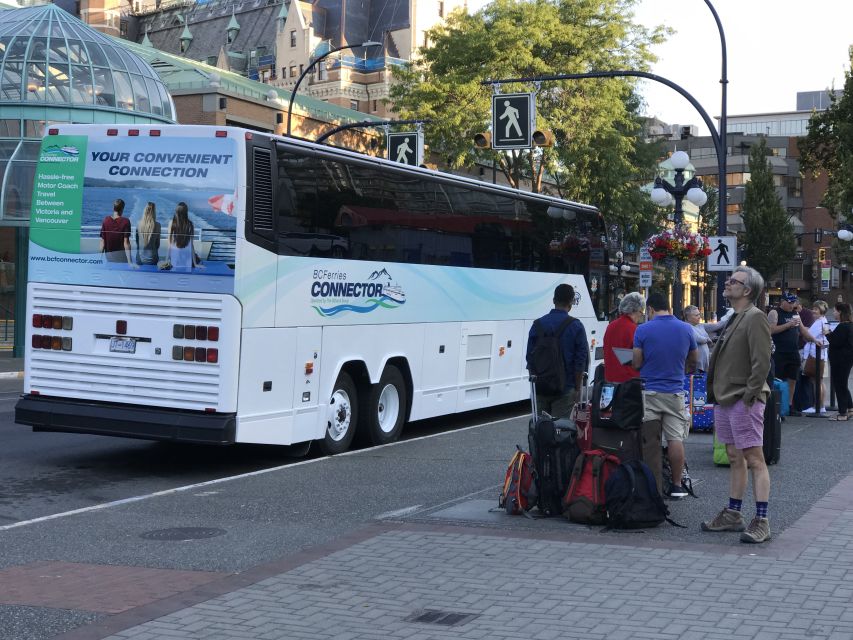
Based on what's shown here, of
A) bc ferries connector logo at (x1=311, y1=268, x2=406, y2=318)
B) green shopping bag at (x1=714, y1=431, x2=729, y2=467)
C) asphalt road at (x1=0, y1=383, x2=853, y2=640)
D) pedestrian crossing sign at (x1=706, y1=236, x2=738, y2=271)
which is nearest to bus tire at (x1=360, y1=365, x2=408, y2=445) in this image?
asphalt road at (x1=0, y1=383, x2=853, y2=640)

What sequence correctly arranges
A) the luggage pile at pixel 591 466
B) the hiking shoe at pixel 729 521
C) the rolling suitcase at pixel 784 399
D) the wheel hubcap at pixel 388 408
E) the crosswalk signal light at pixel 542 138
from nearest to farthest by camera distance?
the hiking shoe at pixel 729 521, the luggage pile at pixel 591 466, the wheel hubcap at pixel 388 408, the rolling suitcase at pixel 784 399, the crosswalk signal light at pixel 542 138

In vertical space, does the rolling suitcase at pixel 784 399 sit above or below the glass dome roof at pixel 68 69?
below

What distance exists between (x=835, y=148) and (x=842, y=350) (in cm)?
3853

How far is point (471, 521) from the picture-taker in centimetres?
900

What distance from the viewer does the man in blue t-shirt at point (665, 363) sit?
31.6 ft

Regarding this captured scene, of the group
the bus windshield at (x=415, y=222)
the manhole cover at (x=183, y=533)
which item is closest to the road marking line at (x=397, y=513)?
the manhole cover at (x=183, y=533)

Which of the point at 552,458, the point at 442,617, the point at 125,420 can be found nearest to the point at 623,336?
the point at 552,458

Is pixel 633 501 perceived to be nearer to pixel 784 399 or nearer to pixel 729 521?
pixel 729 521

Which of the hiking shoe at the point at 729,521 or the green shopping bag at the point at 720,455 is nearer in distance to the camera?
the hiking shoe at the point at 729,521

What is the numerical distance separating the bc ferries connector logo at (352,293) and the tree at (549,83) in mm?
28086

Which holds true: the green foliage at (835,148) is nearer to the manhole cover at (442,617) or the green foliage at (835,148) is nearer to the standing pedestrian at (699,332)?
the standing pedestrian at (699,332)

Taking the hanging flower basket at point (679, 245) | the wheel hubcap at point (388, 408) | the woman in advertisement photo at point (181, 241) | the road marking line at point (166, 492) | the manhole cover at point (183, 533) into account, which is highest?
the hanging flower basket at point (679, 245)

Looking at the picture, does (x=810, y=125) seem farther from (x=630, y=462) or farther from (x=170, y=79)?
(x=630, y=462)

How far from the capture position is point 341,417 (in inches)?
537
